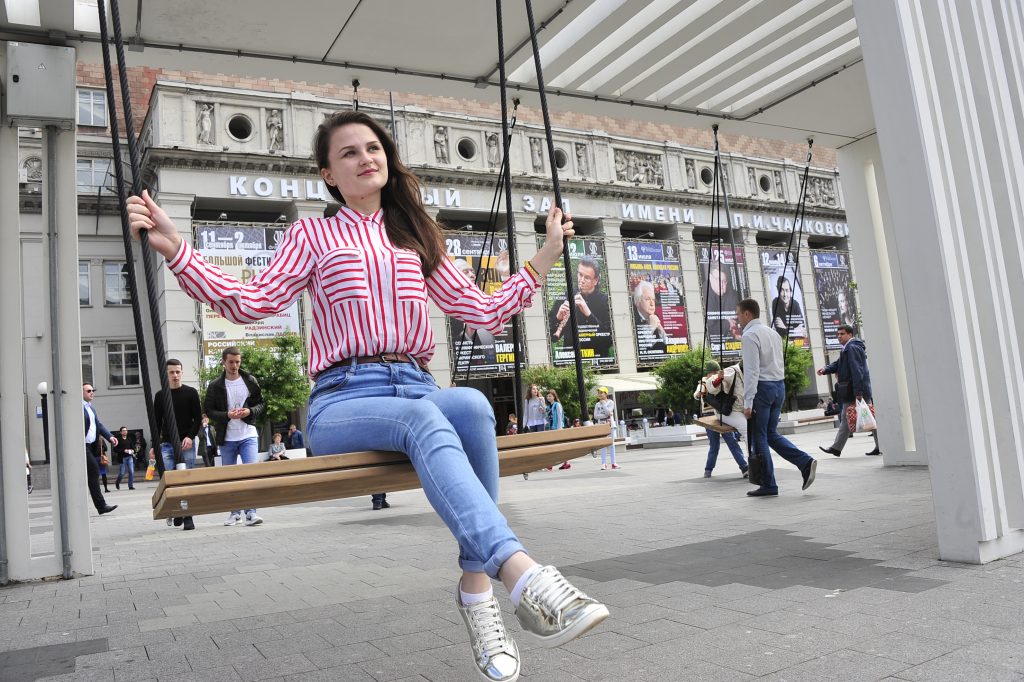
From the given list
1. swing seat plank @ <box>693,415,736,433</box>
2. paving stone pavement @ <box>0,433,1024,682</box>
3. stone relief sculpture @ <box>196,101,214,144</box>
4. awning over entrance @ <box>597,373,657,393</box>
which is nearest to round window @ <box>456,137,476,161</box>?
stone relief sculpture @ <box>196,101,214,144</box>

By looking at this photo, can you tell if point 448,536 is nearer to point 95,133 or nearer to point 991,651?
point 991,651

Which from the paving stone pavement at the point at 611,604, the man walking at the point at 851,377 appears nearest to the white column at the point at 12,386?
the paving stone pavement at the point at 611,604

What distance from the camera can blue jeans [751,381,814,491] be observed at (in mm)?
7473

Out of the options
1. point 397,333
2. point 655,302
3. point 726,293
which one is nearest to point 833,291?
point 726,293

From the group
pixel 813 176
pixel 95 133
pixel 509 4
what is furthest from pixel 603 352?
pixel 509 4

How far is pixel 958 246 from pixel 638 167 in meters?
40.4

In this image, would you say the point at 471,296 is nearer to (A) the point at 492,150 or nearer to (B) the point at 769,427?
(B) the point at 769,427

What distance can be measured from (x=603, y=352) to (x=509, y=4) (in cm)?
3301

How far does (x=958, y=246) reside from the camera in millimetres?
4012

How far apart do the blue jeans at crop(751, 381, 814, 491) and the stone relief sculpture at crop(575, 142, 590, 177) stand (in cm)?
3445

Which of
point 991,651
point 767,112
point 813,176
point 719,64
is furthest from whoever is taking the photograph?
point 813,176

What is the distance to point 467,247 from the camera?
35281 millimetres

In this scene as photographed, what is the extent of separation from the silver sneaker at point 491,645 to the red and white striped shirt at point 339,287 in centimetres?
93

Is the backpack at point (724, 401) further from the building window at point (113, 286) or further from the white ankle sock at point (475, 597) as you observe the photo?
the building window at point (113, 286)
